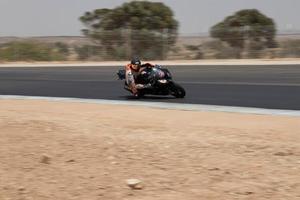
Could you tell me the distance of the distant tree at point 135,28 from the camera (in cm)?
5044

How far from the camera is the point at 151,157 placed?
30.7 feet

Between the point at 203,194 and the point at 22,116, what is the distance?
8.60 m

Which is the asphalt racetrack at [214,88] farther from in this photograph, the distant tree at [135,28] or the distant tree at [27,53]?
the distant tree at [27,53]

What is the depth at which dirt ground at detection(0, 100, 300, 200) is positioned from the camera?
24.8ft

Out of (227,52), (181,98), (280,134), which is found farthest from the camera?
(227,52)

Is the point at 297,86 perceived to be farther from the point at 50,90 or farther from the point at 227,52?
the point at 227,52

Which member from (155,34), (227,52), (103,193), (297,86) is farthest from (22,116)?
(155,34)

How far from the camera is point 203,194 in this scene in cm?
728

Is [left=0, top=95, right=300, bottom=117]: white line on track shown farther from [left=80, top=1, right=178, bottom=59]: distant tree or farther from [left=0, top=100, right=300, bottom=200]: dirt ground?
[left=80, top=1, right=178, bottom=59]: distant tree

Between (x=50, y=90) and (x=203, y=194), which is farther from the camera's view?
(x=50, y=90)

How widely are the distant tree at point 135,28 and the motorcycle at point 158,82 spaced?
2969 cm

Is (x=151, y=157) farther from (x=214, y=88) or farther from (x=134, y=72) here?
(x=214, y=88)

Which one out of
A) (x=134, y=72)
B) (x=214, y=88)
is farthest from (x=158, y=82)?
(x=214, y=88)

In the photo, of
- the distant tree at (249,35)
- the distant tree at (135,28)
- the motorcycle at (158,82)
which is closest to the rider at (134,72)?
the motorcycle at (158,82)
